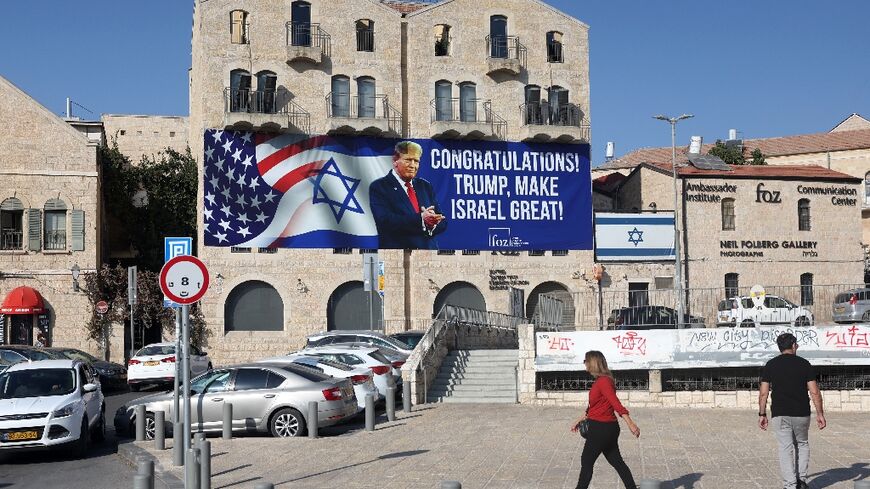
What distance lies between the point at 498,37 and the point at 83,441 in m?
34.9

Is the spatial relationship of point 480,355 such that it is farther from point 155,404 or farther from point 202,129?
point 202,129

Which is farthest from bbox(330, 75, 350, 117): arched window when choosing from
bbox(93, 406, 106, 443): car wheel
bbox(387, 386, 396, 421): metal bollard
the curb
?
the curb

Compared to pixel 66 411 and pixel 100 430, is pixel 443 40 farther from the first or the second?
pixel 66 411

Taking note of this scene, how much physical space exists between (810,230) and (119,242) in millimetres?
33586

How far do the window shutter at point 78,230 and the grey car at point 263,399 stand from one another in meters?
24.9

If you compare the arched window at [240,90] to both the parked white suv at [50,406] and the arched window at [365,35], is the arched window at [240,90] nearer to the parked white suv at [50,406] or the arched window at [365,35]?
the arched window at [365,35]

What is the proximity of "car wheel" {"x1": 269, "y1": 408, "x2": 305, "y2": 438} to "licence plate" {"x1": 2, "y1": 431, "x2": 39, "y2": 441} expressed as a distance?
13.3ft

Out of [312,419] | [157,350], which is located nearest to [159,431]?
[312,419]

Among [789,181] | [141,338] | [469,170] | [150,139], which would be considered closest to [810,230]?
[789,181]

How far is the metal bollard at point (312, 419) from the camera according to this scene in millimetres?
18516

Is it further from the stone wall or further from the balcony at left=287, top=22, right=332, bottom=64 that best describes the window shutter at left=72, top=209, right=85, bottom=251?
the stone wall

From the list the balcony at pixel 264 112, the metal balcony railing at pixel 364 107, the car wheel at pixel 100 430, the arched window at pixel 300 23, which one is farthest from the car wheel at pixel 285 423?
the arched window at pixel 300 23

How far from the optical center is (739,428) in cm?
1964

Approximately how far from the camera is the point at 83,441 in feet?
59.7
